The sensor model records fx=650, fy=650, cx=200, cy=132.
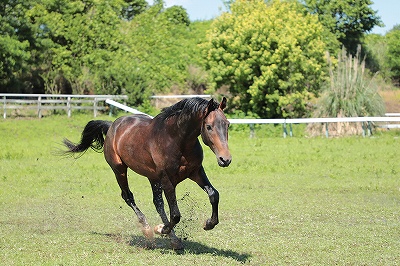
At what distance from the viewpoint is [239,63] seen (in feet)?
112

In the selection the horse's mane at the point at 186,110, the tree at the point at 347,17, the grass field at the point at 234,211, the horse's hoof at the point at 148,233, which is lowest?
the grass field at the point at 234,211

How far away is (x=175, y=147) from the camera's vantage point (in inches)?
328

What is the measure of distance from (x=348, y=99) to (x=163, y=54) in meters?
19.8

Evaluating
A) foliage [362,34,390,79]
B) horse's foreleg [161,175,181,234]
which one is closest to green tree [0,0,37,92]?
horse's foreleg [161,175,181,234]

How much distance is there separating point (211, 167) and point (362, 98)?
12176mm

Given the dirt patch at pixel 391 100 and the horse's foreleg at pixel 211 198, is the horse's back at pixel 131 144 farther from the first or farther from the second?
the dirt patch at pixel 391 100

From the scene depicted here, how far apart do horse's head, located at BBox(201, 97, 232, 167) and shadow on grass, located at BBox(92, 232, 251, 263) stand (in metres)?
1.40

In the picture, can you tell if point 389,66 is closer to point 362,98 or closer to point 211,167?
point 362,98

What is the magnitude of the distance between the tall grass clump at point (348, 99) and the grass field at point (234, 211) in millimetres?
4702

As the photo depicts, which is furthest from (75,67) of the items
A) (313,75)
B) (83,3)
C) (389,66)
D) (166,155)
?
(166,155)

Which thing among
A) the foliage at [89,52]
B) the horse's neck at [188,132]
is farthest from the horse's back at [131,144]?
the foliage at [89,52]

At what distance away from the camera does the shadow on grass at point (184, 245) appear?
8381 mm

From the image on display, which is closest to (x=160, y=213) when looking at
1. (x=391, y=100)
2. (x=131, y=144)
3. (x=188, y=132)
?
(x=131, y=144)

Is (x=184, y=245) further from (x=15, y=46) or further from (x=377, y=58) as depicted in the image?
(x=377, y=58)
